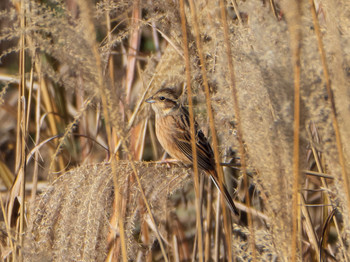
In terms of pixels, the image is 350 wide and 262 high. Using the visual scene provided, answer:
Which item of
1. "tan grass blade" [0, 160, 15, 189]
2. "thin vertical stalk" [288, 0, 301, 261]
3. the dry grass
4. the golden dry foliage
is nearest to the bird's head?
the dry grass

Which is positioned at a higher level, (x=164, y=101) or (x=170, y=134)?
(x=164, y=101)

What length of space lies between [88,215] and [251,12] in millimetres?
945

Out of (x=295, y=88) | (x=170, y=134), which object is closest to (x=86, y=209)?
(x=295, y=88)

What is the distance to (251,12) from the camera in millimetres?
1451

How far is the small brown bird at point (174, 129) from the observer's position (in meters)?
2.83

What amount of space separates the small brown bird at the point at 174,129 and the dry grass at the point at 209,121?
0.61ft

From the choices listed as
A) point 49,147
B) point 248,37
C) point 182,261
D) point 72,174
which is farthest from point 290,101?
point 49,147

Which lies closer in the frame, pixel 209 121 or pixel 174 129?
pixel 209 121

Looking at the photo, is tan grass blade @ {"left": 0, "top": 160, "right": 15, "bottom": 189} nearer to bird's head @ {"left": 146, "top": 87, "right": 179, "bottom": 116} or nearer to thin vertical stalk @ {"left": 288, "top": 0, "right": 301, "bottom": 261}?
bird's head @ {"left": 146, "top": 87, "right": 179, "bottom": 116}

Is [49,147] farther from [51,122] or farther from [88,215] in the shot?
[88,215]

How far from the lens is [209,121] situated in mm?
1749

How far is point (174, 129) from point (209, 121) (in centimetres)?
163

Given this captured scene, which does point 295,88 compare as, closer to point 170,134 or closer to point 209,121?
point 209,121

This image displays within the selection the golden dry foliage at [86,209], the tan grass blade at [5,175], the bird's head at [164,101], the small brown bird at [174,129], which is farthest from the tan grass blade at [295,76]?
the tan grass blade at [5,175]
